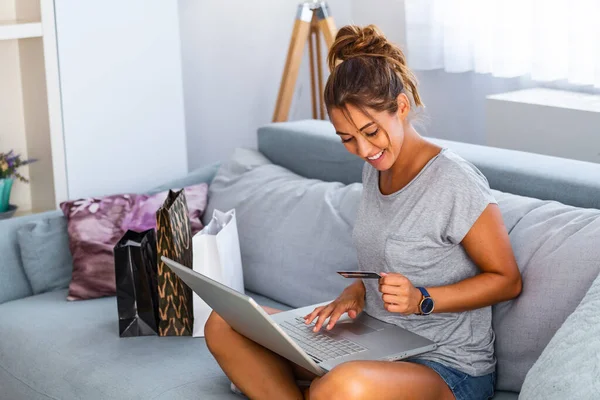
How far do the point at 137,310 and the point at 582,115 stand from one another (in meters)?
1.42

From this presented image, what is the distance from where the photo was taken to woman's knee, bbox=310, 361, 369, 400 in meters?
1.55

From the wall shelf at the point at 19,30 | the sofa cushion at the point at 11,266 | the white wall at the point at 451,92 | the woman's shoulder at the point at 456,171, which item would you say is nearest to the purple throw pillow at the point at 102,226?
the sofa cushion at the point at 11,266

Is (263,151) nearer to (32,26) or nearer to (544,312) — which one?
(32,26)

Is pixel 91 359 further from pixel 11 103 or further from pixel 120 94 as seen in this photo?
pixel 11 103

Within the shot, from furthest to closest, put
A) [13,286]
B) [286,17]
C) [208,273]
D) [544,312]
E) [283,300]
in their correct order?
[286,17], [13,286], [283,300], [208,273], [544,312]

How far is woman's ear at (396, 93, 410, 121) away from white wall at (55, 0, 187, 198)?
145 centimetres

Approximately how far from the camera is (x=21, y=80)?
3.07 m

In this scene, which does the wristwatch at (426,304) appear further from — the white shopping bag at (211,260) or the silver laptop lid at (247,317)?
the white shopping bag at (211,260)

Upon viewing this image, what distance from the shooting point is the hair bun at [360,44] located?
6.05 ft

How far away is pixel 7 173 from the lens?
2955 millimetres

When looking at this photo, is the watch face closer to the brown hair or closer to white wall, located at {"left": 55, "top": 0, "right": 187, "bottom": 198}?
the brown hair

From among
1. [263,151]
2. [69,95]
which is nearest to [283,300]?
[263,151]

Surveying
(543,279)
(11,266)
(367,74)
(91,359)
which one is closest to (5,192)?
(11,266)

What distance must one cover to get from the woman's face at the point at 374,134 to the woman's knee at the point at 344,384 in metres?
0.43
